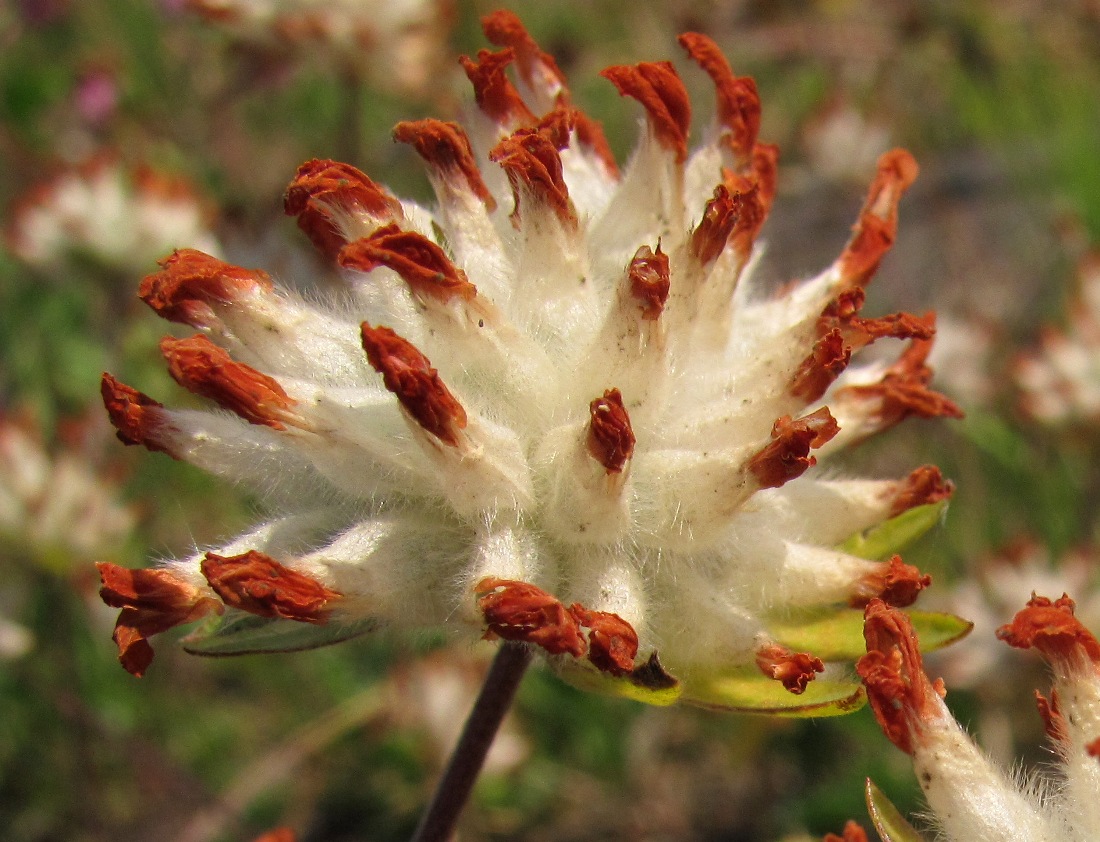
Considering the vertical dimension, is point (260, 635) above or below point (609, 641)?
below

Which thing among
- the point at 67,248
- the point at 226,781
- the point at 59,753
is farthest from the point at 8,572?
the point at 67,248

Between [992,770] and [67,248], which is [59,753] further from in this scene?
[992,770]

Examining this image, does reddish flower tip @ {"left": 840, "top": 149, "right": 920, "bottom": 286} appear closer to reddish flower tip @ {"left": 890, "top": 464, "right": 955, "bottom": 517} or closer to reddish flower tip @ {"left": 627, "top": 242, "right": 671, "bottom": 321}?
reddish flower tip @ {"left": 890, "top": 464, "right": 955, "bottom": 517}

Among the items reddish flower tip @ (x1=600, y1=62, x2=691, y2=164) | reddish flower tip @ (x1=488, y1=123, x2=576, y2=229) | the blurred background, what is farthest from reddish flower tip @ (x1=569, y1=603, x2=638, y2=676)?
the blurred background

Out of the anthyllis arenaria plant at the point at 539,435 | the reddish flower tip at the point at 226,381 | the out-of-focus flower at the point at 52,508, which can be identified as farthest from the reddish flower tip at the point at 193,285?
the out-of-focus flower at the point at 52,508

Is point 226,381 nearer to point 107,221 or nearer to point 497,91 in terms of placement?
point 497,91

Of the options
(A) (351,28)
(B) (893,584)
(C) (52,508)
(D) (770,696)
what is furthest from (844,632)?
(A) (351,28)
